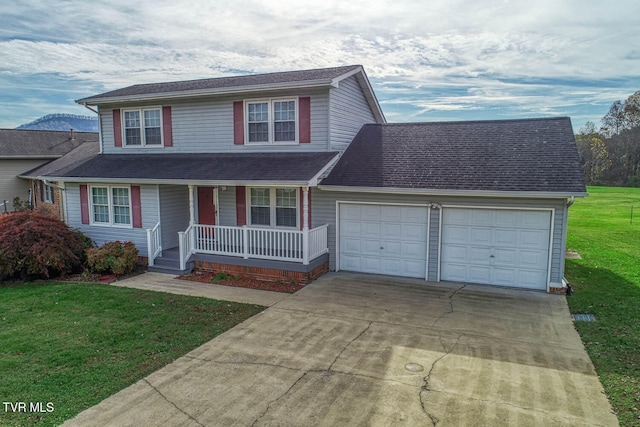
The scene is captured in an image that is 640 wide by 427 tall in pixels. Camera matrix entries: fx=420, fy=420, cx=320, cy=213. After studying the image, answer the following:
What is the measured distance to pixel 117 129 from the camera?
15.8 meters

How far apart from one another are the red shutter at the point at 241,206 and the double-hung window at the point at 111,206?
369 centimetres

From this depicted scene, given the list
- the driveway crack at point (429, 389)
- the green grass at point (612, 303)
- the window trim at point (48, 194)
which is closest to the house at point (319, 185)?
the green grass at point (612, 303)

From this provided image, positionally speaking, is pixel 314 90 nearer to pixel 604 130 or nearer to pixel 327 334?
pixel 327 334

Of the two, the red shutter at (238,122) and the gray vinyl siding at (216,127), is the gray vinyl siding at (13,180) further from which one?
the red shutter at (238,122)

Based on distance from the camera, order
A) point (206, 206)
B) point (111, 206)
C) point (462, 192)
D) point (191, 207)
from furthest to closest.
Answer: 1. point (111, 206)
2. point (206, 206)
3. point (191, 207)
4. point (462, 192)

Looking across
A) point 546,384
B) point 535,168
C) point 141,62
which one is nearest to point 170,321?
point 546,384

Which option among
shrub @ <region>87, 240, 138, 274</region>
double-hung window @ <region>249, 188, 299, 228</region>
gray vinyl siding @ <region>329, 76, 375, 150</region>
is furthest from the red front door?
gray vinyl siding @ <region>329, 76, 375, 150</region>

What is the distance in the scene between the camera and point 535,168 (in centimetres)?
1087

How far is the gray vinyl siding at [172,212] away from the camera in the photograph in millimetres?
13781

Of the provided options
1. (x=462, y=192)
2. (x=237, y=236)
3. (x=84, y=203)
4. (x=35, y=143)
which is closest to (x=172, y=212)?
(x=237, y=236)

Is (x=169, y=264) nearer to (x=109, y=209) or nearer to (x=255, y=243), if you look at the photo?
(x=255, y=243)

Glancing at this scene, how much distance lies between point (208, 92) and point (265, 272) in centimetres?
607

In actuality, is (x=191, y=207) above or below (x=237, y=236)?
above

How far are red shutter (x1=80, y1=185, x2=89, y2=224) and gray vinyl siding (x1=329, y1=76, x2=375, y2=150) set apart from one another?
8801 millimetres
